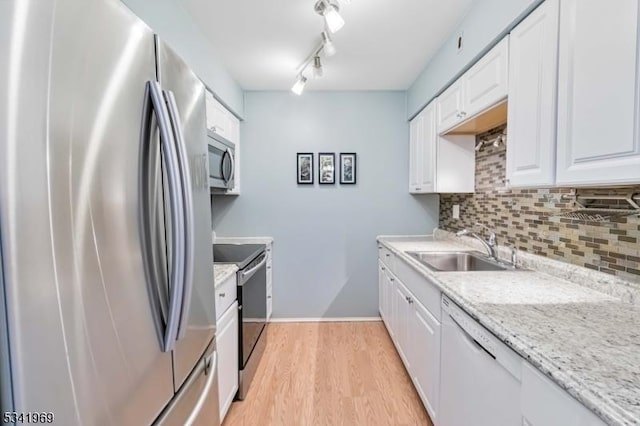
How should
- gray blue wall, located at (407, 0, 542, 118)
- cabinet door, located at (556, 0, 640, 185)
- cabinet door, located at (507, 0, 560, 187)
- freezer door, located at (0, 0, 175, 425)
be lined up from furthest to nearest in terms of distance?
gray blue wall, located at (407, 0, 542, 118)
cabinet door, located at (507, 0, 560, 187)
cabinet door, located at (556, 0, 640, 185)
freezer door, located at (0, 0, 175, 425)

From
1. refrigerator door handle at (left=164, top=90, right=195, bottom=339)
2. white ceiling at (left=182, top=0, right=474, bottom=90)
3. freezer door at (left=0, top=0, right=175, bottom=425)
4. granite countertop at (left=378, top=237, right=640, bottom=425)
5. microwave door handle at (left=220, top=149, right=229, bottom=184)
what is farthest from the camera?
microwave door handle at (left=220, top=149, right=229, bottom=184)

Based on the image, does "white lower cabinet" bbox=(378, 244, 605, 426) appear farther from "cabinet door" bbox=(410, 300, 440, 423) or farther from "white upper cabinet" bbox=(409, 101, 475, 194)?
"white upper cabinet" bbox=(409, 101, 475, 194)

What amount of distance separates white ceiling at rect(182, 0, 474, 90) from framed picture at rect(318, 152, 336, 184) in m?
0.72

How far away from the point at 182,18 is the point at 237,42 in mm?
474

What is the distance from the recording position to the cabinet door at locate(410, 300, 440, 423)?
5.42 feet

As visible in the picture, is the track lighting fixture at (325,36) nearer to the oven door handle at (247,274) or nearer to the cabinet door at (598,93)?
the cabinet door at (598,93)

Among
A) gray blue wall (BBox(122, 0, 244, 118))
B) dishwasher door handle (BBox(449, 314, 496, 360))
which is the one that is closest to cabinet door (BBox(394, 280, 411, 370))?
dishwasher door handle (BBox(449, 314, 496, 360))

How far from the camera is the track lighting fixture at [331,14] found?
1.60 metres

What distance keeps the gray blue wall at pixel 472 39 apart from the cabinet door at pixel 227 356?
2027 mm

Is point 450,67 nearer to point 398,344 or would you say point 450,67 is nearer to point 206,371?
point 398,344

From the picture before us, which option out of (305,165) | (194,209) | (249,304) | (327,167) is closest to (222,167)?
(249,304)

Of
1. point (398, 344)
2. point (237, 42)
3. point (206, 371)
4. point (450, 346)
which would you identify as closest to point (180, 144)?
point (206, 371)

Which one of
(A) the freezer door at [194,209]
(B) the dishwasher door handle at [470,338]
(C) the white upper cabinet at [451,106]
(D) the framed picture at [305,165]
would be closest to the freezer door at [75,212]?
(A) the freezer door at [194,209]

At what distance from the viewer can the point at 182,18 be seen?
1.82 m
